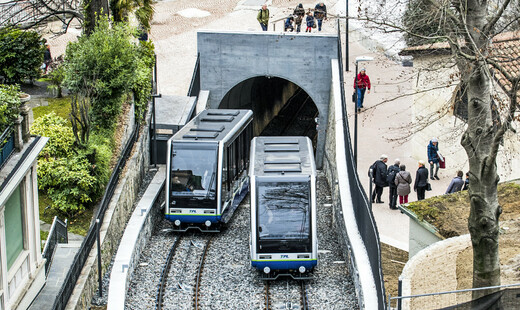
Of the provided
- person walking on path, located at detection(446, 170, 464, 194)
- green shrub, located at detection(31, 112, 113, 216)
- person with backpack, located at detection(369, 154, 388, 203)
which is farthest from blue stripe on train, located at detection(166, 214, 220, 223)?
person walking on path, located at detection(446, 170, 464, 194)

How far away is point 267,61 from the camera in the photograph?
110 ft

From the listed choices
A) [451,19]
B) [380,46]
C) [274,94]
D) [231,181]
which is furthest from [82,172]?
[274,94]

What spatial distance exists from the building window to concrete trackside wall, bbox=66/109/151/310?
1.93 metres

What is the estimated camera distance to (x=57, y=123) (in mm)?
Result: 23281

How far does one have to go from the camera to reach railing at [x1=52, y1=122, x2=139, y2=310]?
17000 millimetres

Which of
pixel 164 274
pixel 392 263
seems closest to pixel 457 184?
pixel 392 263

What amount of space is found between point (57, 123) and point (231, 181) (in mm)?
5001

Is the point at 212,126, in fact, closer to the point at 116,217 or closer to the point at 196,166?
the point at 196,166

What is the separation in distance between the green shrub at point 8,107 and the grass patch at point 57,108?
8450mm

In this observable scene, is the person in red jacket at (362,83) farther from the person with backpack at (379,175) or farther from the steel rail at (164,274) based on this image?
the steel rail at (164,274)

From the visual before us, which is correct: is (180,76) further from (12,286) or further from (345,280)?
(12,286)

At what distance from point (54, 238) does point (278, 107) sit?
25.1 meters

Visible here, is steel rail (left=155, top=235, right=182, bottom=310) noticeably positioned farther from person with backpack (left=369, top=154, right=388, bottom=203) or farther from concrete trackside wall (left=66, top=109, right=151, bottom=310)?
person with backpack (left=369, top=154, right=388, bottom=203)

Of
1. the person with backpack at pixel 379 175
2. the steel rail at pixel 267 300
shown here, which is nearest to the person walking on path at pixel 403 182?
the person with backpack at pixel 379 175
